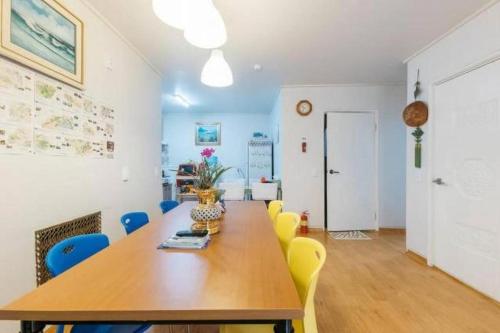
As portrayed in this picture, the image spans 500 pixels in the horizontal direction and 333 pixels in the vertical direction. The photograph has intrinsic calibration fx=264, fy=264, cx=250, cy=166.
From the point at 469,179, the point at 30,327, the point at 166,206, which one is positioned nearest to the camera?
the point at 30,327

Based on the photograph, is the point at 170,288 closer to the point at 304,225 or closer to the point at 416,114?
the point at 416,114

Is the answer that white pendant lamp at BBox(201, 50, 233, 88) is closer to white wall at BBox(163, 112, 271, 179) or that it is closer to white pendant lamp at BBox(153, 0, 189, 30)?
white pendant lamp at BBox(153, 0, 189, 30)

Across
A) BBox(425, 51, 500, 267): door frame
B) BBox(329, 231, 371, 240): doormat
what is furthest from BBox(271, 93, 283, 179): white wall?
BBox(425, 51, 500, 267): door frame

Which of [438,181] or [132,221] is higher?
[438,181]

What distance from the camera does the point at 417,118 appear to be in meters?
3.16

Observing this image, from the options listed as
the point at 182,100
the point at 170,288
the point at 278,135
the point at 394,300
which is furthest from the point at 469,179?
the point at 182,100

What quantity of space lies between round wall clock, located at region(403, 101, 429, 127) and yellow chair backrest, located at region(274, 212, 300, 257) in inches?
89.3

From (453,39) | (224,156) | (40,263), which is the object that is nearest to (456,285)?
(453,39)

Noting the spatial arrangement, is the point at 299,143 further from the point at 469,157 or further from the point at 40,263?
the point at 40,263

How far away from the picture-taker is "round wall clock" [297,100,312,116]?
463 cm

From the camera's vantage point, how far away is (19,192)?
5.35 feet

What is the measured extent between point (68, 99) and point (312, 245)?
2074mm

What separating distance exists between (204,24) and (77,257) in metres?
1.44

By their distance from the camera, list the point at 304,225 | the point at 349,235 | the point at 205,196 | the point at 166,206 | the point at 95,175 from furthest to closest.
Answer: the point at 304,225, the point at 349,235, the point at 166,206, the point at 95,175, the point at 205,196
